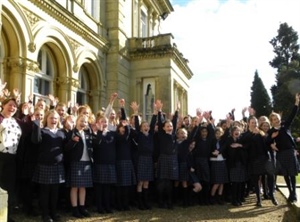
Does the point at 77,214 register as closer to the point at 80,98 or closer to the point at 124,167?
the point at 124,167

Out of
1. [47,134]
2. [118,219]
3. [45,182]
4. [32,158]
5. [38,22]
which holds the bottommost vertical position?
[118,219]

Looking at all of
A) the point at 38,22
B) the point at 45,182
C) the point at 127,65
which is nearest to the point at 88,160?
the point at 45,182

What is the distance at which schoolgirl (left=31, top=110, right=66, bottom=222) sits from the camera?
5098mm

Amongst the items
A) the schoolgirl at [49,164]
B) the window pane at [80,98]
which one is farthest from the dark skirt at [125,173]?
the window pane at [80,98]

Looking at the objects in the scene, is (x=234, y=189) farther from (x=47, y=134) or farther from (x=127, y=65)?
(x=127, y=65)

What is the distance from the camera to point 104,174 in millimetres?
5859

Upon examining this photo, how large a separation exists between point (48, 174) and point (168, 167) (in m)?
2.28

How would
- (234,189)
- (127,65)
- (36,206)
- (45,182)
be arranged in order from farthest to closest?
(127,65) → (234,189) → (36,206) → (45,182)

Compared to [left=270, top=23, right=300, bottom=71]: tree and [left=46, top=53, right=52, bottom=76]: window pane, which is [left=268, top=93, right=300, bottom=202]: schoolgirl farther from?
[left=270, top=23, right=300, bottom=71]: tree

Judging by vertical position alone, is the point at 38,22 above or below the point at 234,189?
above

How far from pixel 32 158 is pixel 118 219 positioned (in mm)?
1626

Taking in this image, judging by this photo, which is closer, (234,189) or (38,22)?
(234,189)

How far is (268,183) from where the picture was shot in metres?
7.20

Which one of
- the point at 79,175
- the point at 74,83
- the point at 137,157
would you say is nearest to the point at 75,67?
the point at 74,83
